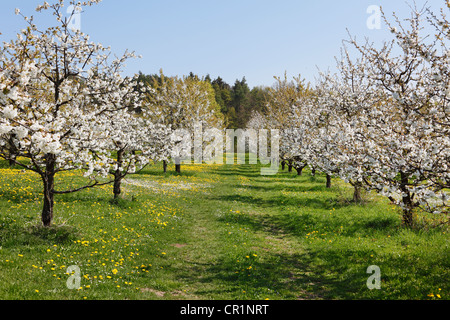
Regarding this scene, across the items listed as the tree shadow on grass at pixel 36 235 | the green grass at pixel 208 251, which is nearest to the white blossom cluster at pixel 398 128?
the green grass at pixel 208 251

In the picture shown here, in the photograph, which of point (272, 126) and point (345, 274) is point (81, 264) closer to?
point (345, 274)

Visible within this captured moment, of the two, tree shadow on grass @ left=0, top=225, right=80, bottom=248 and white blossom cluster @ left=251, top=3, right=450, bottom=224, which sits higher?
white blossom cluster @ left=251, top=3, right=450, bottom=224

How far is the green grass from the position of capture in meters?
8.84

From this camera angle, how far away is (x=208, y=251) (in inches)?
515

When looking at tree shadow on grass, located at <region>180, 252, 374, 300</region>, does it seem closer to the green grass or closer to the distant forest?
the green grass

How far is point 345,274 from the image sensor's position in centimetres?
1064

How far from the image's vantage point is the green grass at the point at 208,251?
884cm

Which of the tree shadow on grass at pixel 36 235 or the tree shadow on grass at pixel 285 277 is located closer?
the tree shadow on grass at pixel 285 277

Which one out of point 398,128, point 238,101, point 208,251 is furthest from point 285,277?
point 238,101

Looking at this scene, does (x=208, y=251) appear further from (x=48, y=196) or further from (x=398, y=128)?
(x=398, y=128)

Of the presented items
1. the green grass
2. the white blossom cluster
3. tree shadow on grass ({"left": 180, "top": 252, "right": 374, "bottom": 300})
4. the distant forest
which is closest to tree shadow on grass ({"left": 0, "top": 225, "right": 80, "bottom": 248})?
the green grass

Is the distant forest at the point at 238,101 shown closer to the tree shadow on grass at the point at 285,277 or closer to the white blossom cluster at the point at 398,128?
the white blossom cluster at the point at 398,128

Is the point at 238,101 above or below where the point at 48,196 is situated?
above

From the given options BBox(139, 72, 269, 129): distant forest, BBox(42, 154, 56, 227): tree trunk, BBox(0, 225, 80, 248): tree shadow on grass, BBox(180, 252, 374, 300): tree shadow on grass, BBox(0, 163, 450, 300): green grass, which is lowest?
BBox(180, 252, 374, 300): tree shadow on grass
